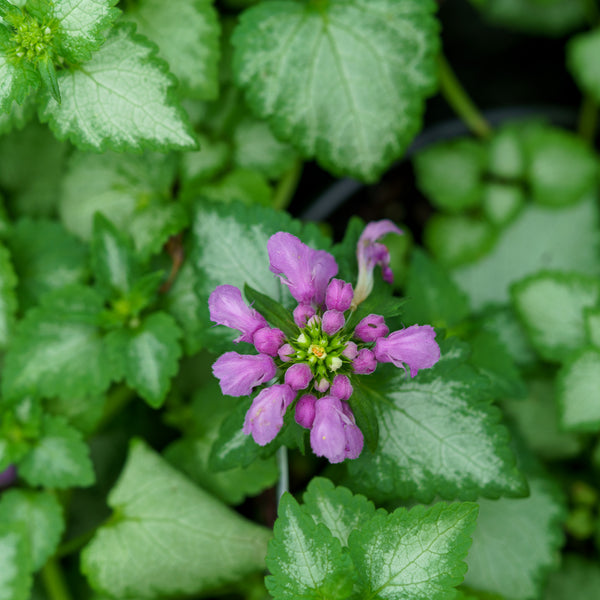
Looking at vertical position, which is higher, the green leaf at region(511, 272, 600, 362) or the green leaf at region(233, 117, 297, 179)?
the green leaf at region(233, 117, 297, 179)

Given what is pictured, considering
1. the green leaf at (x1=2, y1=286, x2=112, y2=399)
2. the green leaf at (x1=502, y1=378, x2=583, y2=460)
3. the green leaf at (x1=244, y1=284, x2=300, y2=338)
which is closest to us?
the green leaf at (x1=244, y1=284, x2=300, y2=338)

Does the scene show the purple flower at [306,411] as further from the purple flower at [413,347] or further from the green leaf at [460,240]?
the green leaf at [460,240]

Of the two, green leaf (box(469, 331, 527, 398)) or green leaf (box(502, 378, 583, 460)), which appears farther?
green leaf (box(502, 378, 583, 460))

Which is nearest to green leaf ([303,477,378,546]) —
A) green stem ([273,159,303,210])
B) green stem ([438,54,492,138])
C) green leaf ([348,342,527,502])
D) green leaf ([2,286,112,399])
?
green leaf ([348,342,527,502])

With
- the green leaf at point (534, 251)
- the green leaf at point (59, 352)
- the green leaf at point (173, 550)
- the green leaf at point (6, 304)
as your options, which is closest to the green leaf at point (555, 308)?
the green leaf at point (534, 251)

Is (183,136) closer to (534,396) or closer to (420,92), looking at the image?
(420,92)

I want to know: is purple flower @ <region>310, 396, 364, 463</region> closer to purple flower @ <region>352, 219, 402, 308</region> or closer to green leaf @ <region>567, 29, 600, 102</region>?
purple flower @ <region>352, 219, 402, 308</region>

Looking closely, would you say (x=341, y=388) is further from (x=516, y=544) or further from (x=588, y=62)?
(x=588, y=62)
